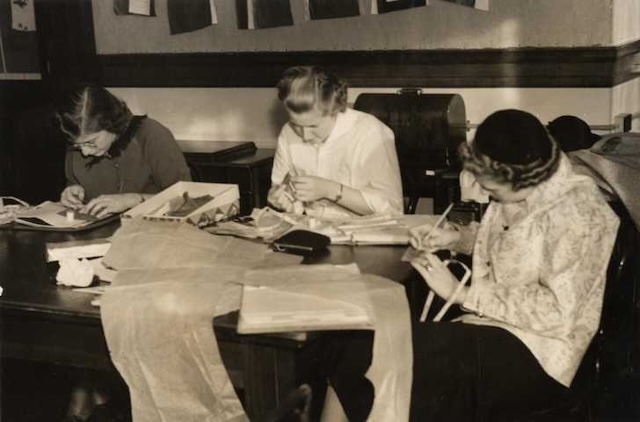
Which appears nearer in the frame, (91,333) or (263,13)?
(91,333)

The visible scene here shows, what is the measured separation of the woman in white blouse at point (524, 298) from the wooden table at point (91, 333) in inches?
8.8

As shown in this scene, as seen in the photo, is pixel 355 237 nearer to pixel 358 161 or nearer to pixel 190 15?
pixel 358 161

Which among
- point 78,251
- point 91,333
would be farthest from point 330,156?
point 91,333

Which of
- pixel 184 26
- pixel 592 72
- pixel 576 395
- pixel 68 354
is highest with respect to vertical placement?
pixel 184 26

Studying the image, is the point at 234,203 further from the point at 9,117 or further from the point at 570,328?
the point at 9,117

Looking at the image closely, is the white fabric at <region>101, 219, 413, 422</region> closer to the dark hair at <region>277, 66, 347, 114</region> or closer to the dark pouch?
the dark pouch

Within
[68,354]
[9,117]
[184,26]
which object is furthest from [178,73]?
[68,354]

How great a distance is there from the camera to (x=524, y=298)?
82.0 inches

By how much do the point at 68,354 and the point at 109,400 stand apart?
92 centimetres

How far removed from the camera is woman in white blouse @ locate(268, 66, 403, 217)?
285 centimetres

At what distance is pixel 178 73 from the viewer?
4.93 m

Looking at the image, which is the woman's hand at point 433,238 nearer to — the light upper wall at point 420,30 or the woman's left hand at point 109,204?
the woman's left hand at point 109,204

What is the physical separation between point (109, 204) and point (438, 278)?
1.29 m

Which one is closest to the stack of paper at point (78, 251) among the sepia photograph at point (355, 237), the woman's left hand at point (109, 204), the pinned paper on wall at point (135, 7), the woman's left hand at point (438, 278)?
the sepia photograph at point (355, 237)
